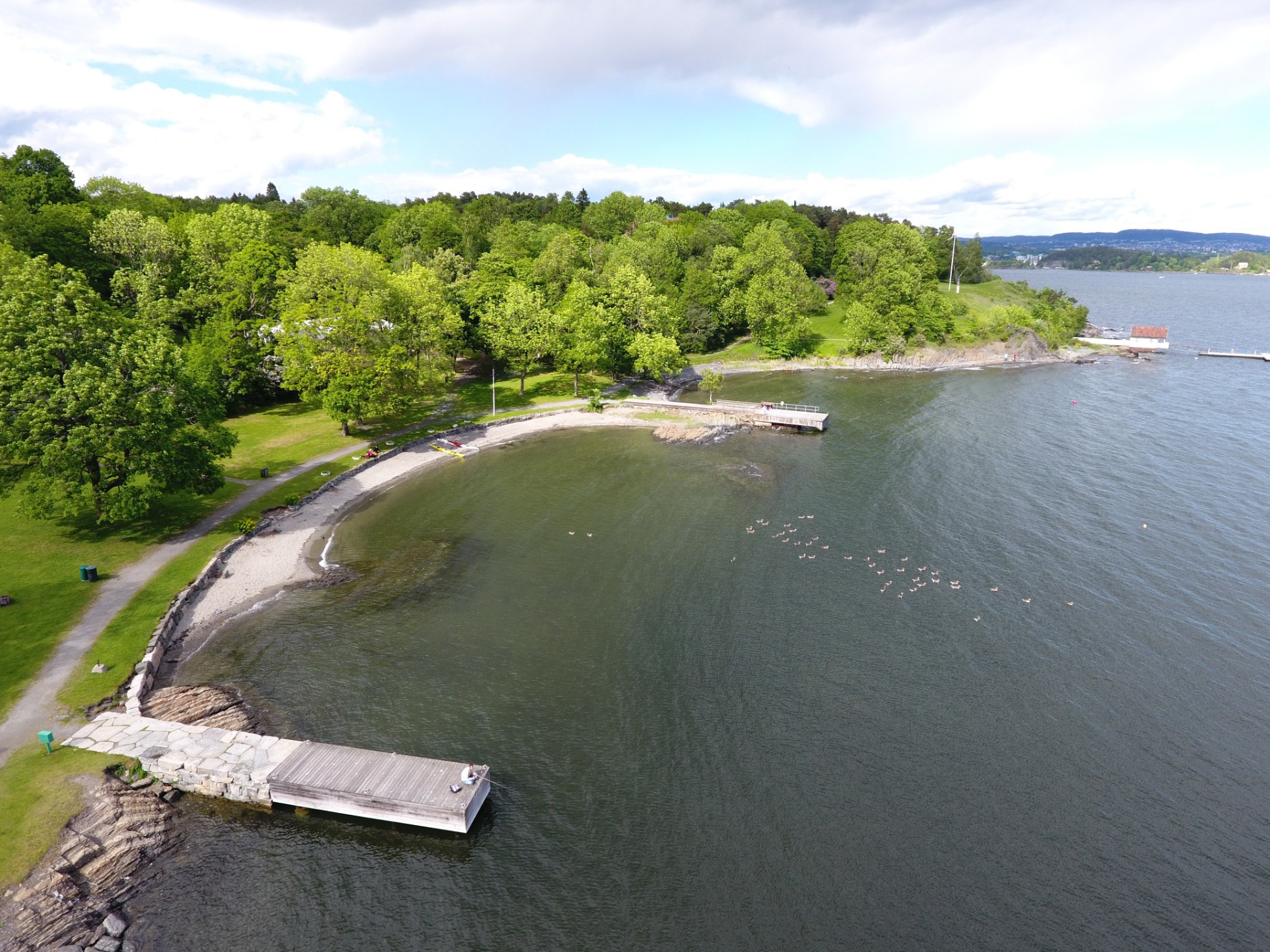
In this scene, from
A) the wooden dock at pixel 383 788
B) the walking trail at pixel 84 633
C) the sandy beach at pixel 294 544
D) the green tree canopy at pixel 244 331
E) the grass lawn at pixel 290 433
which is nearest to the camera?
the wooden dock at pixel 383 788

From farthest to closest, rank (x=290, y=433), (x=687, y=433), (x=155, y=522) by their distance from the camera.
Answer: (x=687, y=433) < (x=290, y=433) < (x=155, y=522)

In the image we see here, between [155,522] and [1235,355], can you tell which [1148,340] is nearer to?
[1235,355]

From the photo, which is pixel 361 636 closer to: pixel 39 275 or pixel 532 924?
pixel 532 924

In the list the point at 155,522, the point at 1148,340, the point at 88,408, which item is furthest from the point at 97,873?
the point at 1148,340

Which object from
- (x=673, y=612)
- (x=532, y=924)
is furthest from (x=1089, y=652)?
(x=532, y=924)

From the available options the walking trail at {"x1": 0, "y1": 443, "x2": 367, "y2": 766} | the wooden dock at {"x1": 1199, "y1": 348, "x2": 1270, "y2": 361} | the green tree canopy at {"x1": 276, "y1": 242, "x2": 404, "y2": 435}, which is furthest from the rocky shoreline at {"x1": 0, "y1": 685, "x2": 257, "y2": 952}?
the wooden dock at {"x1": 1199, "y1": 348, "x2": 1270, "y2": 361}

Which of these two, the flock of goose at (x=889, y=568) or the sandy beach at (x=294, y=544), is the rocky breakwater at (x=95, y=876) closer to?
the sandy beach at (x=294, y=544)

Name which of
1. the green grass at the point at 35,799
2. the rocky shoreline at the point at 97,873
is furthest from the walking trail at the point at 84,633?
the rocky shoreline at the point at 97,873
